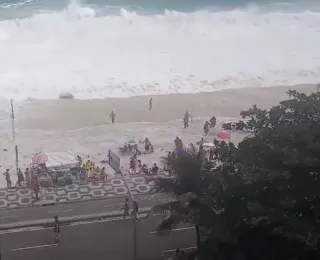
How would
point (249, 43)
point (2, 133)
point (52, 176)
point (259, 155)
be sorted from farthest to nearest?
1. point (249, 43)
2. point (2, 133)
3. point (52, 176)
4. point (259, 155)

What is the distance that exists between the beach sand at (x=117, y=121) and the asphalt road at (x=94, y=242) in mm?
1724

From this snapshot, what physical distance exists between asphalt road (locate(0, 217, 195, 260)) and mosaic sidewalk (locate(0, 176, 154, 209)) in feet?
2.77

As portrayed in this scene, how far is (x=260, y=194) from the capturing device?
437 centimetres

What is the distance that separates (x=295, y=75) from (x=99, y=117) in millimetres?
5102

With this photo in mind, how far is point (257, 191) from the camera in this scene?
4.38 metres

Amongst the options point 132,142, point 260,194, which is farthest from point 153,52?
point 260,194

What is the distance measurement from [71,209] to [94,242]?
3.24ft

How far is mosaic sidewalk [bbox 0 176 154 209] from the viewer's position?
7.41 meters

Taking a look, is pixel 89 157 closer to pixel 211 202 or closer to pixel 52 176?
pixel 52 176

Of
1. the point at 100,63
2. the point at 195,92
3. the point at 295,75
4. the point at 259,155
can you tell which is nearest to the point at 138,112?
the point at 195,92

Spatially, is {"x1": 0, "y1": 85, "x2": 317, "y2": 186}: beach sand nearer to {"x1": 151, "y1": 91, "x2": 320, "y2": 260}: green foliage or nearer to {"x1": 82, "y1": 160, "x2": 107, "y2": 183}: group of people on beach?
{"x1": 82, "y1": 160, "x2": 107, "y2": 183}: group of people on beach

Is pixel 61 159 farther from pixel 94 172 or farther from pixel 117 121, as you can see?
pixel 117 121

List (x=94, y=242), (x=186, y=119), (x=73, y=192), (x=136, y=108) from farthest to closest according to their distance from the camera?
1. (x=136, y=108)
2. (x=186, y=119)
3. (x=73, y=192)
4. (x=94, y=242)

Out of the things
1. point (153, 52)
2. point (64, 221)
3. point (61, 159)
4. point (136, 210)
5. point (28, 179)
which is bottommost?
point (64, 221)
